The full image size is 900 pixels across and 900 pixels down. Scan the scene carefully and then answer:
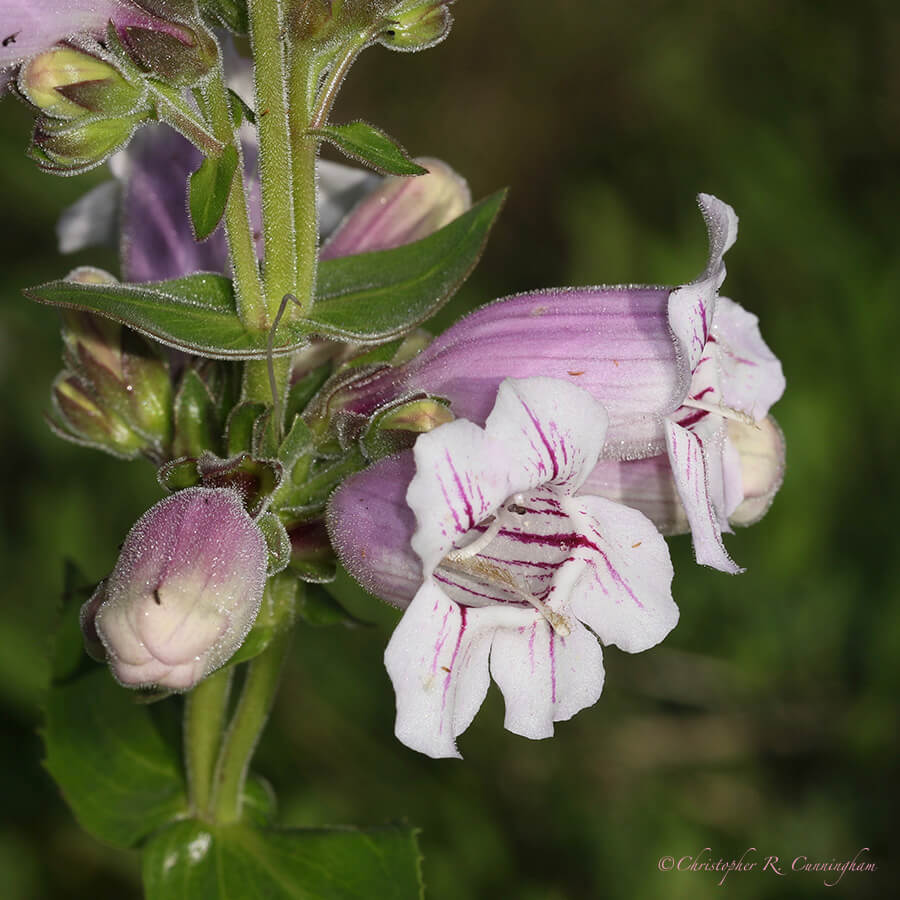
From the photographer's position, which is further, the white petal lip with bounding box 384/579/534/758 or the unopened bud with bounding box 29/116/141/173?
the unopened bud with bounding box 29/116/141/173

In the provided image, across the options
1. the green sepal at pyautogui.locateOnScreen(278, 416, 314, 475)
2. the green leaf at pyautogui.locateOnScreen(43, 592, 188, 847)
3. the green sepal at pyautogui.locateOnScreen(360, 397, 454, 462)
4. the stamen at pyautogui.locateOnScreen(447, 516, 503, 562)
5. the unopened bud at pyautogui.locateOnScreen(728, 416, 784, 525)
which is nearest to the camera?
the stamen at pyautogui.locateOnScreen(447, 516, 503, 562)

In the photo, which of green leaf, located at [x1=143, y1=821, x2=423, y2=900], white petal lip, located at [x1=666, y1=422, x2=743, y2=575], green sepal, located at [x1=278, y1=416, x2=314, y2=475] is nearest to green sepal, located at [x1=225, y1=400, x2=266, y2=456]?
green sepal, located at [x1=278, y1=416, x2=314, y2=475]

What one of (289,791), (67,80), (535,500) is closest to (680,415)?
(535,500)

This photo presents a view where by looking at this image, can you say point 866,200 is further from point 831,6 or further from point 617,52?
point 617,52

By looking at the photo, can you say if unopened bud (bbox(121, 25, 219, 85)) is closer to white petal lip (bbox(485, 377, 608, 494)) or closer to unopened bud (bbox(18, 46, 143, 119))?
unopened bud (bbox(18, 46, 143, 119))

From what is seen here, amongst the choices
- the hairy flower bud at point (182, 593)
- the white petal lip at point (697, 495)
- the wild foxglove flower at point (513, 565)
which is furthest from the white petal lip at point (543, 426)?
the hairy flower bud at point (182, 593)

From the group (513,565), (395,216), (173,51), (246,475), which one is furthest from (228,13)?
(513,565)
